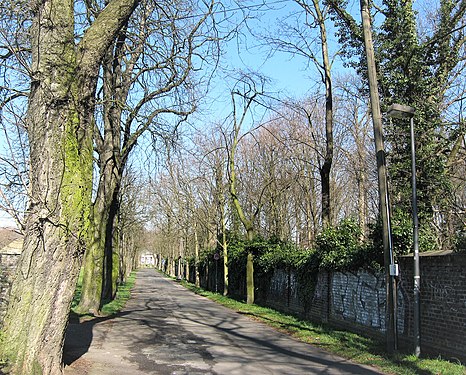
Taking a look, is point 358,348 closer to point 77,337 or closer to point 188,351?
point 188,351

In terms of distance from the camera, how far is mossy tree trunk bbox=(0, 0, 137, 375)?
6.31 metres

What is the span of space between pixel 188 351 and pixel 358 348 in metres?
4.04

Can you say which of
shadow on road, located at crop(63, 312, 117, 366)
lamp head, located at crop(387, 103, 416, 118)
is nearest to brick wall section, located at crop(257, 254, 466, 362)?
lamp head, located at crop(387, 103, 416, 118)

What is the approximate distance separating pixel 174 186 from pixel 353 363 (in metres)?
31.0

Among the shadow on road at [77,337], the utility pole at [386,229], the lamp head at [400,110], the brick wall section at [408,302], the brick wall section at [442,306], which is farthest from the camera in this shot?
the utility pole at [386,229]

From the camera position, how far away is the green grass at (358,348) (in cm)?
866

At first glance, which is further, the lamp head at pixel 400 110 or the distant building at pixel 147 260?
the distant building at pixel 147 260

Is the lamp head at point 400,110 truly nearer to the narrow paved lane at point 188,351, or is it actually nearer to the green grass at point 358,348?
the green grass at point 358,348

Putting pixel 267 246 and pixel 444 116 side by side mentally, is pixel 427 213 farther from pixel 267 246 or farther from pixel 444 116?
pixel 267 246

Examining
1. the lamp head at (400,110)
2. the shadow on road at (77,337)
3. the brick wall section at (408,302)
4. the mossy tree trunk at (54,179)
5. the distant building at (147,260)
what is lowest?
the distant building at (147,260)

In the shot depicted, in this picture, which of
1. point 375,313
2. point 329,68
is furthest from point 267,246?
point 375,313

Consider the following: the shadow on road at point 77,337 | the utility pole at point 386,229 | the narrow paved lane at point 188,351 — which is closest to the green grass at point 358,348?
the narrow paved lane at point 188,351

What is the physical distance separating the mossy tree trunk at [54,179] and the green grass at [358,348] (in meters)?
6.00

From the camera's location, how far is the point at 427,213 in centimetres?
1554
